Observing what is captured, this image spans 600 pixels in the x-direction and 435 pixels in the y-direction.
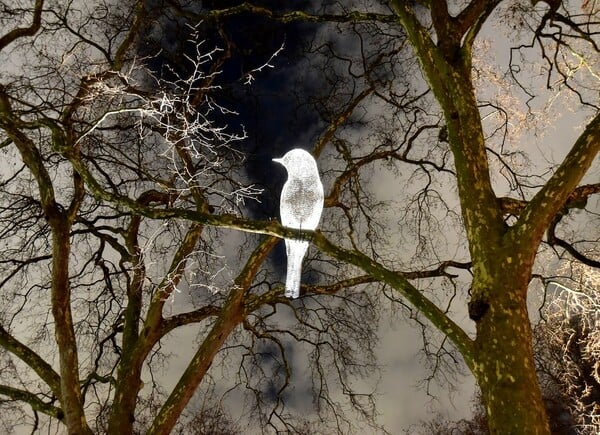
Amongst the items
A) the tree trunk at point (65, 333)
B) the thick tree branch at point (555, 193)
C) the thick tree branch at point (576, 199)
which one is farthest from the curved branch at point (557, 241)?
the tree trunk at point (65, 333)

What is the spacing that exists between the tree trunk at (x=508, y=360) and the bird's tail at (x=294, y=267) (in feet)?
4.23

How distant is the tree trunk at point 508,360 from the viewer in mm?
3660

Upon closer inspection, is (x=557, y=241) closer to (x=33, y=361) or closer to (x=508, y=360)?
(x=508, y=360)

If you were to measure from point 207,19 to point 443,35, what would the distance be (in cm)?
302

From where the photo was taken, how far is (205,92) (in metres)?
7.98

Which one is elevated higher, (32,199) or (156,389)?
(32,199)

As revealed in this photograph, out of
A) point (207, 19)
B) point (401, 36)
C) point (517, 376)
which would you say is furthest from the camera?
point (401, 36)

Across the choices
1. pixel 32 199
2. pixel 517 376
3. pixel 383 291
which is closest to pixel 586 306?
pixel 517 376

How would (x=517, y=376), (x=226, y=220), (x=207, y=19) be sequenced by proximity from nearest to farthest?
(x=517, y=376)
(x=226, y=220)
(x=207, y=19)

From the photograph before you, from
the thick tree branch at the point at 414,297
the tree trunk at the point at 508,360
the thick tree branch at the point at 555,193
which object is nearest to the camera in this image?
the tree trunk at the point at 508,360

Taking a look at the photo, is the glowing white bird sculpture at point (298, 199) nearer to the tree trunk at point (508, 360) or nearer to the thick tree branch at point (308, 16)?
the tree trunk at point (508, 360)

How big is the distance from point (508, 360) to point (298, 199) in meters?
1.79

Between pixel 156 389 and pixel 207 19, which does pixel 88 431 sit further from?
pixel 207 19

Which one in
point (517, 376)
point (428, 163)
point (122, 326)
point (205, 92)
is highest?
point (205, 92)
